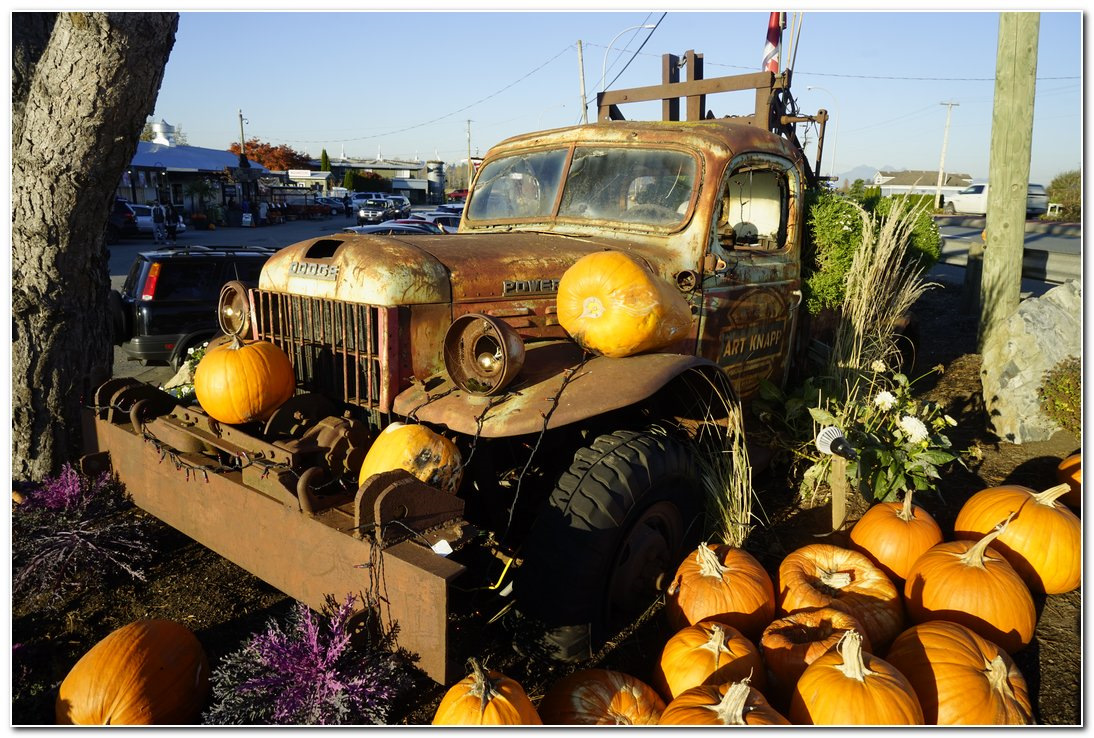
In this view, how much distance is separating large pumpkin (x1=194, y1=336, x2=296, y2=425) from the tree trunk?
1.70 meters

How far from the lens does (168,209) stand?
31.3 m

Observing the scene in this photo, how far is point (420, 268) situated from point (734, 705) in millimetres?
2205

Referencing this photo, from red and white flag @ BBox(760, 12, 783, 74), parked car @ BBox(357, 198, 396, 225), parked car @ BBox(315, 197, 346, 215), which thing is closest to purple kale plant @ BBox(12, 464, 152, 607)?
red and white flag @ BBox(760, 12, 783, 74)

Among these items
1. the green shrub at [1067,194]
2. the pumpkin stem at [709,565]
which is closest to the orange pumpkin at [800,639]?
the pumpkin stem at [709,565]

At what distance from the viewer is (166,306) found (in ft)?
26.8

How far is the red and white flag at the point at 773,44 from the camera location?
23.1 feet

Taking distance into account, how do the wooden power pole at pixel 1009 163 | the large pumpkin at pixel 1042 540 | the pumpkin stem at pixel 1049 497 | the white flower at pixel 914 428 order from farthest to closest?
the wooden power pole at pixel 1009 163 < the white flower at pixel 914 428 < the pumpkin stem at pixel 1049 497 < the large pumpkin at pixel 1042 540

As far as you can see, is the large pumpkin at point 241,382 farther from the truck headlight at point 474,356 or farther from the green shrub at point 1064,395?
the green shrub at point 1064,395

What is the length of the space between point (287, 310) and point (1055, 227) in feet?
81.1

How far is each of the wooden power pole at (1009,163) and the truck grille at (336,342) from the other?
5869 mm

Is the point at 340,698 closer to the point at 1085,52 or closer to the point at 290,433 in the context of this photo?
the point at 290,433

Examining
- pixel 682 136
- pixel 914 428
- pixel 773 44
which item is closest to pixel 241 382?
pixel 682 136

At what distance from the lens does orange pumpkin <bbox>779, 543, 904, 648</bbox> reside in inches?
123

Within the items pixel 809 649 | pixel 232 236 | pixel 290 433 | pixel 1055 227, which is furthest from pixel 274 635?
pixel 232 236
